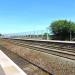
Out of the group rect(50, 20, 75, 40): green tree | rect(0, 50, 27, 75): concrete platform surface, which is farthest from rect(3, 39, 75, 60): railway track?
rect(50, 20, 75, 40): green tree

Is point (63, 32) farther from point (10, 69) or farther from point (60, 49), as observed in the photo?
point (10, 69)

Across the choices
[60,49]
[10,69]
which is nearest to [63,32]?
[60,49]

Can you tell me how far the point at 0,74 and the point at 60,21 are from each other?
83263 mm

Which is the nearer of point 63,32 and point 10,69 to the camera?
Answer: point 10,69

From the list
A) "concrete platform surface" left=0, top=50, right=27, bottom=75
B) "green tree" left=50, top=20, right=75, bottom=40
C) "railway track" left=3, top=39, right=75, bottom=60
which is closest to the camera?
"concrete platform surface" left=0, top=50, right=27, bottom=75

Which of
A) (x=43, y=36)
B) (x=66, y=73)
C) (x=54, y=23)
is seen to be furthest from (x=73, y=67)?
(x=54, y=23)

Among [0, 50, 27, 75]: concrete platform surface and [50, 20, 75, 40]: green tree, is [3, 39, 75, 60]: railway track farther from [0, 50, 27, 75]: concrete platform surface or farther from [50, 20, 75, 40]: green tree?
[50, 20, 75, 40]: green tree

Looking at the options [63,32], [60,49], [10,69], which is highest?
[63,32]

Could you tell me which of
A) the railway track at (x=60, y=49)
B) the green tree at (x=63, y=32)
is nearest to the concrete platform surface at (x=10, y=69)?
the railway track at (x=60, y=49)

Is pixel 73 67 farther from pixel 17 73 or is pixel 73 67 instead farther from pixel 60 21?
pixel 60 21

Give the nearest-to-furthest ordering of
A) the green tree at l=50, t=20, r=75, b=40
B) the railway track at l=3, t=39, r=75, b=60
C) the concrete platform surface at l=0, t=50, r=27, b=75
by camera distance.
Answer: the concrete platform surface at l=0, t=50, r=27, b=75 < the railway track at l=3, t=39, r=75, b=60 < the green tree at l=50, t=20, r=75, b=40

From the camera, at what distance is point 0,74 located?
10227mm

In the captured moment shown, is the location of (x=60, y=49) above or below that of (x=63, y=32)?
below

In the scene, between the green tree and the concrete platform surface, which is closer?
the concrete platform surface
